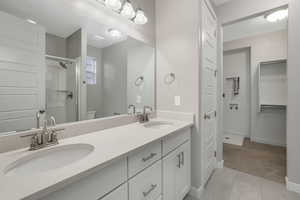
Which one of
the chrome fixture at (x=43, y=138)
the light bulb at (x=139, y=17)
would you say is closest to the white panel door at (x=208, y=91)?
the light bulb at (x=139, y=17)

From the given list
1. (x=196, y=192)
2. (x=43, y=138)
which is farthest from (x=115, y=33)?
(x=196, y=192)

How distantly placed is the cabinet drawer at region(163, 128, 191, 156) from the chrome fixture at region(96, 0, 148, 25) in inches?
53.3

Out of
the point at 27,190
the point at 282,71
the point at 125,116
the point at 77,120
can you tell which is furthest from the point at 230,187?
the point at 282,71

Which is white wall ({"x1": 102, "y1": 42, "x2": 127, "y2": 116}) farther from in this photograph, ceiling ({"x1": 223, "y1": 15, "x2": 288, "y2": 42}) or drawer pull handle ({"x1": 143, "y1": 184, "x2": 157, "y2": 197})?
ceiling ({"x1": 223, "y1": 15, "x2": 288, "y2": 42})

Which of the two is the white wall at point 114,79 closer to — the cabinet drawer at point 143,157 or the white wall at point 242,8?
the cabinet drawer at point 143,157

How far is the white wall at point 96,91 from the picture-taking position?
1.31 m

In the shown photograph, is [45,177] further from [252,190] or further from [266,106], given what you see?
[266,106]

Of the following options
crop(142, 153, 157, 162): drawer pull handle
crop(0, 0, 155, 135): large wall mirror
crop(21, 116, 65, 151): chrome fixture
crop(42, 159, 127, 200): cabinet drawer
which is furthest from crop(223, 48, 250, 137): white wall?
crop(21, 116, 65, 151): chrome fixture

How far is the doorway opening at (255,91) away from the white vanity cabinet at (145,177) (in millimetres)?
1534

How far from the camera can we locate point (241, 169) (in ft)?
7.14

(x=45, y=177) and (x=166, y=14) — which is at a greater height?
(x=166, y=14)

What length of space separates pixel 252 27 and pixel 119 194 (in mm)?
3870

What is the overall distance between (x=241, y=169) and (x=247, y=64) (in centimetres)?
269

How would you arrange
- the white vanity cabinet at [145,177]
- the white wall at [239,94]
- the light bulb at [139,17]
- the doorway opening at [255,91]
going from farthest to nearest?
the white wall at [239,94] → the doorway opening at [255,91] → the light bulb at [139,17] → the white vanity cabinet at [145,177]
